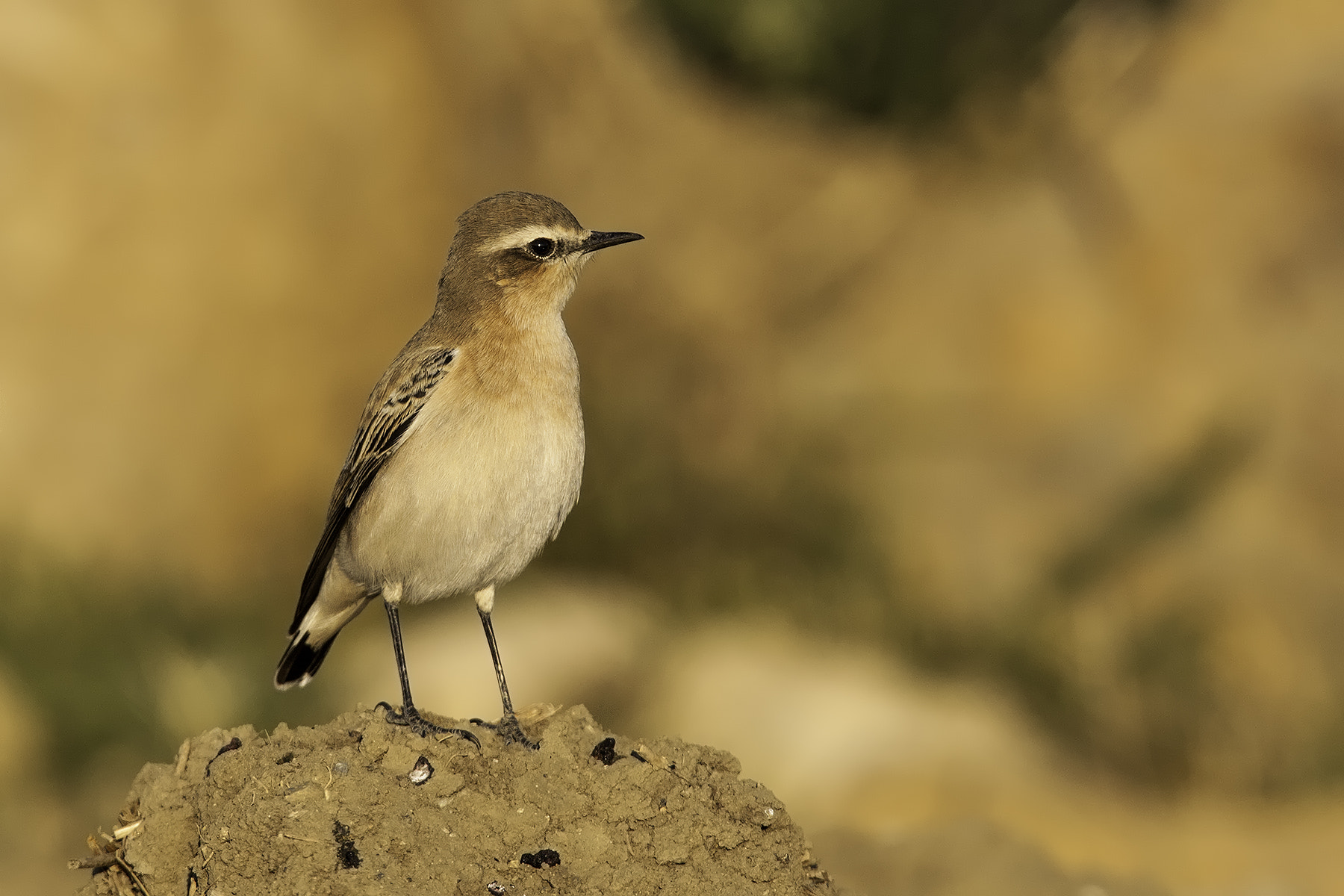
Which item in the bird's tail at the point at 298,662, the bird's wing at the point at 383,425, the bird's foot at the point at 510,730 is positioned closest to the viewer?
the bird's foot at the point at 510,730

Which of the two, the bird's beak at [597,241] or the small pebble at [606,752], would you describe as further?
the bird's beak at [597,241]

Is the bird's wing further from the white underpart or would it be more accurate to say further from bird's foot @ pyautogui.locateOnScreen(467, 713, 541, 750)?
bird's foot @ pyautogui.locateOnScreen(467, 713, 541, 750)

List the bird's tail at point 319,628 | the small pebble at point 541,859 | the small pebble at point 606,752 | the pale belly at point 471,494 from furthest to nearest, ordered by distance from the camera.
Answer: the bird's tail at point 319,628 < the pale belly at point 471,494 < the small pebble at point 606,752 < the small pebble at point 541,859

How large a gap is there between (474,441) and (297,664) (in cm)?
231

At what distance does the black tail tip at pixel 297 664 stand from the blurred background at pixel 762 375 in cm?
368

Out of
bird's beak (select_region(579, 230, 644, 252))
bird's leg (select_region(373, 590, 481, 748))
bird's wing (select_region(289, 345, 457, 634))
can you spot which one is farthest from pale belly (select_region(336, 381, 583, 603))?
bird's beak (select_region(579, 230, 644, 252))

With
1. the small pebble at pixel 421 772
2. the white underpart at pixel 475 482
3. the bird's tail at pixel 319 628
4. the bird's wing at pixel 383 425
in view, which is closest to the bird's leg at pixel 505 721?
the white underpart at pixel 475 482

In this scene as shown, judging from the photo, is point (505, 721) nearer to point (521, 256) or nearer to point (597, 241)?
point (521, 256)

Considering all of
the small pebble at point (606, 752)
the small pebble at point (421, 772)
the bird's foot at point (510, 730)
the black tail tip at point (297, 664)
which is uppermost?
the black tail tip at point (297, 664)

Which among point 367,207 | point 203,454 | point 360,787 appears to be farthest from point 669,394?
point 360,787

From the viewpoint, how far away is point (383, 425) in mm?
7676

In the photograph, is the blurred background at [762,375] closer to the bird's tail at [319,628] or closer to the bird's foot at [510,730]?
the bird's tail at [319,628]

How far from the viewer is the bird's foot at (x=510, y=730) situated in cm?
679

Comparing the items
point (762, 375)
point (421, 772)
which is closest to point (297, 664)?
point (421, 772)
